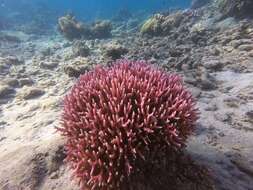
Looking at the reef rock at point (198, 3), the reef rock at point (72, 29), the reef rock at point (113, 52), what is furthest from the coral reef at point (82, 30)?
the reef rock at point (113, 52)

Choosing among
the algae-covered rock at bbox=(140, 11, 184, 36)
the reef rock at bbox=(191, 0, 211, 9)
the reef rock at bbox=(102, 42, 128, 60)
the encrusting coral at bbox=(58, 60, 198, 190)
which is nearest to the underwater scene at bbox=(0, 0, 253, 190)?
the encrusting coral at bbox=(58, 60, 198, 190)

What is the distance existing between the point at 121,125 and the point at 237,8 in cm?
1170

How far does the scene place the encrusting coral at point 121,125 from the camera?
3047mm

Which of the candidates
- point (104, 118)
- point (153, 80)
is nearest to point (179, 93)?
point (153, 80)

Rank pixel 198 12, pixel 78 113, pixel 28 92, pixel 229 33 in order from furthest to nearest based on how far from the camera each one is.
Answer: pixel 198 12 < pixel 229 33 < pixel 28 92 < pixel 78 113

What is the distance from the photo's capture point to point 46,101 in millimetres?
7273

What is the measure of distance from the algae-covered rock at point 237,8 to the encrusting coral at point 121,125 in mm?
10376

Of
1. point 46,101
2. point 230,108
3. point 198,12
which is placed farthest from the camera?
point 198,12

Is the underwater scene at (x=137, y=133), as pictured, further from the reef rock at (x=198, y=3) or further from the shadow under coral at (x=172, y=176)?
the reef rock at (x=198, y=3)

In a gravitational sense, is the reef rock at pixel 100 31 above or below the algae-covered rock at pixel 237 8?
below

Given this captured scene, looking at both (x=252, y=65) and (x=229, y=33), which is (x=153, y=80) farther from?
(x=229, y=33)

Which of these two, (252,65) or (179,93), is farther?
(252,65)

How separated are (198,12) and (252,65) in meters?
11.6

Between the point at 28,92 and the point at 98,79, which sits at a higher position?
the point at 98,79
